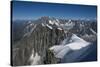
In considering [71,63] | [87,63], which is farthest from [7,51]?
[87,63]

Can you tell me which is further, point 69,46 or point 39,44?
point 69,46

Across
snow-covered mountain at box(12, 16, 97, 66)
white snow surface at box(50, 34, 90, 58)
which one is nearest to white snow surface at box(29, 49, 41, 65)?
snow-covered mountain at box(12, 16, 97, 66)

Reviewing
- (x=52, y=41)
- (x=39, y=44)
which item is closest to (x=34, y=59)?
(x=39, y=44)

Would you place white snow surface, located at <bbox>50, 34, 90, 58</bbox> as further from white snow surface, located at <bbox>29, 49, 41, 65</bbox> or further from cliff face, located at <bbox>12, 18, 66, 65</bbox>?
white snow surface, located at <bbox>29, 49, 41, 65</bbox>

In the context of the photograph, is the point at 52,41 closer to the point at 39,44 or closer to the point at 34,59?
the point at 39,44

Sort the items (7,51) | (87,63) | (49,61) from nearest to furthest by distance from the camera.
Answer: (7,51), (49,61), (87,63)

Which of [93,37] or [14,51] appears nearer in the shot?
[14,51]

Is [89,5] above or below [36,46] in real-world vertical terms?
above

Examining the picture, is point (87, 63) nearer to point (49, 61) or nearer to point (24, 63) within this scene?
point (49, 61)
